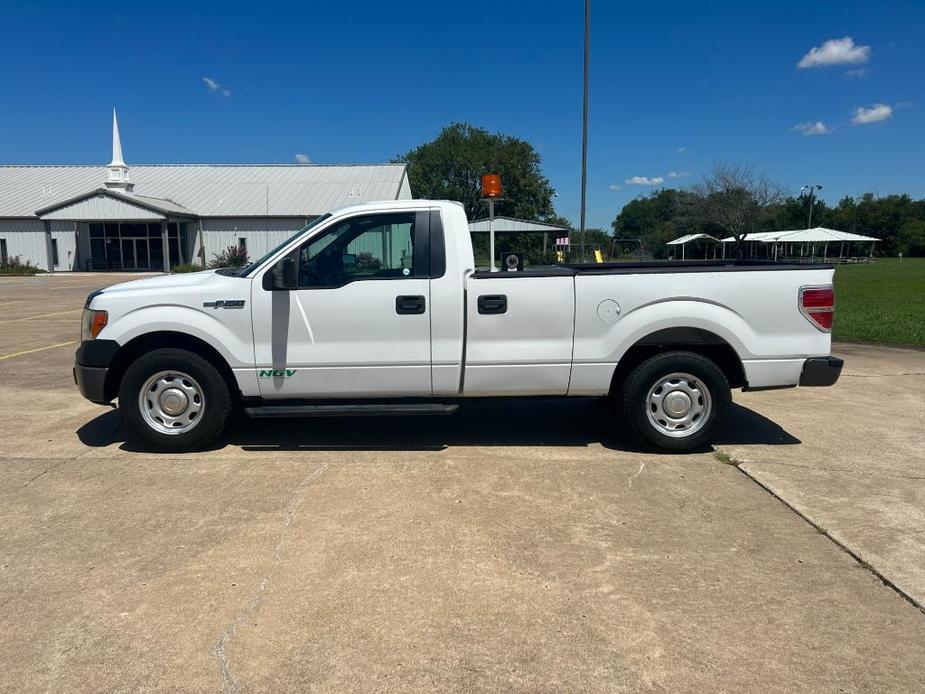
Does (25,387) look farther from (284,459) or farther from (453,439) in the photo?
(453,439)

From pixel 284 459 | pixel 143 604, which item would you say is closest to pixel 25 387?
pixel 284 459

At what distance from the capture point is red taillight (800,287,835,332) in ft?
17.6

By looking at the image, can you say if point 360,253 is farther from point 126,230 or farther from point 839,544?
point 126,230

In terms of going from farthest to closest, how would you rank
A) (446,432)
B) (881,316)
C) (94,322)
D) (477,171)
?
(477,171) → (881,316) → (446,432) → (94,322)

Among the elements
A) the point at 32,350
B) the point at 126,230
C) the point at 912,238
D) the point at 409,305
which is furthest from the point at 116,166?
the point at 912,238

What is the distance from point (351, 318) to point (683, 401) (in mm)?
2766

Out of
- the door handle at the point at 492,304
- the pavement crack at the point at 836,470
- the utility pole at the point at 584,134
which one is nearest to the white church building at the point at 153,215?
the utility pole at the point at 584,134

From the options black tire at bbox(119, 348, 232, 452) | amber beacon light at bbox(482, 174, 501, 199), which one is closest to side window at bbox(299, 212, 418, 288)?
black tire at bbox(119, 348, 232, 452)

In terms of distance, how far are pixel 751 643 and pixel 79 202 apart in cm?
4518

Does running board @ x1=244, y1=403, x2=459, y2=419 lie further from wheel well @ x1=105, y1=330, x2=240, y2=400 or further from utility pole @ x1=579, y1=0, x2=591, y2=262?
utility pole @ x1=579, y1=0, x2=591, y2=262

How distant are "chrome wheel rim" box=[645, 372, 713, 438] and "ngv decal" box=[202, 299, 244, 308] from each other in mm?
3356

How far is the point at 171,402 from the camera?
5.52 m

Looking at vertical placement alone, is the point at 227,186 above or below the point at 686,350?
above

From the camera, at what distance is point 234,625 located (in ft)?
10.3
